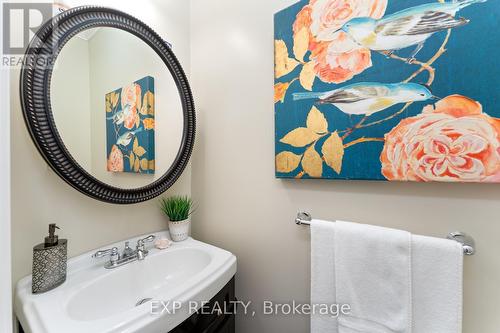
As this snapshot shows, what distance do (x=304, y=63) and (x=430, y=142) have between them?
0.47m

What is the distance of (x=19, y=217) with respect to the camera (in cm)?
65

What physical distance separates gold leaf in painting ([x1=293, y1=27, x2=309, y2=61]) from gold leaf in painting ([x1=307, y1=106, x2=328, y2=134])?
209 millimetres

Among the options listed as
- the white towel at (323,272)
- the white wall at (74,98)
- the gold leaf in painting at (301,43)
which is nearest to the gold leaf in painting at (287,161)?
the white towel at (323,272)

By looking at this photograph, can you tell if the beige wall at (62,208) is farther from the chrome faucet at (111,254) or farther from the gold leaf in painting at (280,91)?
the gold leaf in painting at (280,91)

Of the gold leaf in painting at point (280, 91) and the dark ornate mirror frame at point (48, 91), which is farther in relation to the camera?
the gold leaf in painting at point (280, 91)

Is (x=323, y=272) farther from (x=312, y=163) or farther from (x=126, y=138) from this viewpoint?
(x=126, y=138)

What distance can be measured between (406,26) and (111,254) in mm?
1249

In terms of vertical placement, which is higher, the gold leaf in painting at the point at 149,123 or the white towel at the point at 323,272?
the gold leaf in painting at the point at 149,123

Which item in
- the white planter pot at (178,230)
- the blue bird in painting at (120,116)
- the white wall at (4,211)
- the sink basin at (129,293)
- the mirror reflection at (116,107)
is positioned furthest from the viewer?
the white planter pot at (178,230)

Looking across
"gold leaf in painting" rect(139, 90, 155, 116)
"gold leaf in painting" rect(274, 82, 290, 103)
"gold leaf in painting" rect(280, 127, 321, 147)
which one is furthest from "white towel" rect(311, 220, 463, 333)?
"gold leaf in painting" rect(139, 90, 155, 116)

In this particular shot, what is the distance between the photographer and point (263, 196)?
0.93m

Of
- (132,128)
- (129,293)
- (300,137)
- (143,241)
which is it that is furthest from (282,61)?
(129,293)

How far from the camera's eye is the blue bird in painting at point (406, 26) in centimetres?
56

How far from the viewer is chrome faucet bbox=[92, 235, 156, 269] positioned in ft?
2.61
